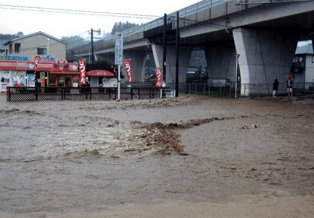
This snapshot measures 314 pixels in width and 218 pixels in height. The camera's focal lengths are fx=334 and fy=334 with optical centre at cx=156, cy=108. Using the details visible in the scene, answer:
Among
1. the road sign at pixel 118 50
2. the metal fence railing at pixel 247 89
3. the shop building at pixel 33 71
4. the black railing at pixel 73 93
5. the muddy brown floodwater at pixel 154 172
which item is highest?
the road sign at pixel 118 50

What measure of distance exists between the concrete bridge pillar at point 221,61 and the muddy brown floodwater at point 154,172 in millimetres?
40735

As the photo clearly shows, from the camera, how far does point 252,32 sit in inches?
1209

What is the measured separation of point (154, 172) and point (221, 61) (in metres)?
47.3

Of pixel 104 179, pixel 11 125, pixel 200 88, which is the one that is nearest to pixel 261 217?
pixel 104 179

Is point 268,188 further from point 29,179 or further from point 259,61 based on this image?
point 259,61

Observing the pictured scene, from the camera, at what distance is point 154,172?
22.7 feet

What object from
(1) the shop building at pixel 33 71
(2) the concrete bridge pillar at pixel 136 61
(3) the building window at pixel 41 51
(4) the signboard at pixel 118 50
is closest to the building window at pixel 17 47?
(3) the building window at pixel 41 51

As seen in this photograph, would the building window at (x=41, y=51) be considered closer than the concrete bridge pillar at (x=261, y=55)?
No

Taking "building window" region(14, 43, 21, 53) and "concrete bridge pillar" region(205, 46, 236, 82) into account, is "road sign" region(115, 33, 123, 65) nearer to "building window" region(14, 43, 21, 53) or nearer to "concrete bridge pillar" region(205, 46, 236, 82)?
"concrete bridge pillar" region(205, 46, 236, 82)

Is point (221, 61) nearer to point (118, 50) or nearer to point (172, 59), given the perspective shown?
point (172, 59)

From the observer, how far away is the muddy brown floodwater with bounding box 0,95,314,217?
5.07 metres

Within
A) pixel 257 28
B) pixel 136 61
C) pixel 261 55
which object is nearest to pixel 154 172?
pixel 261 55

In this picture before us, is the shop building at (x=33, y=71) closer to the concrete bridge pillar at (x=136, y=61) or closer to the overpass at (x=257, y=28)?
the overpass at (x=257, y=28)

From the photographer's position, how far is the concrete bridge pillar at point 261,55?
3058 centimetres
